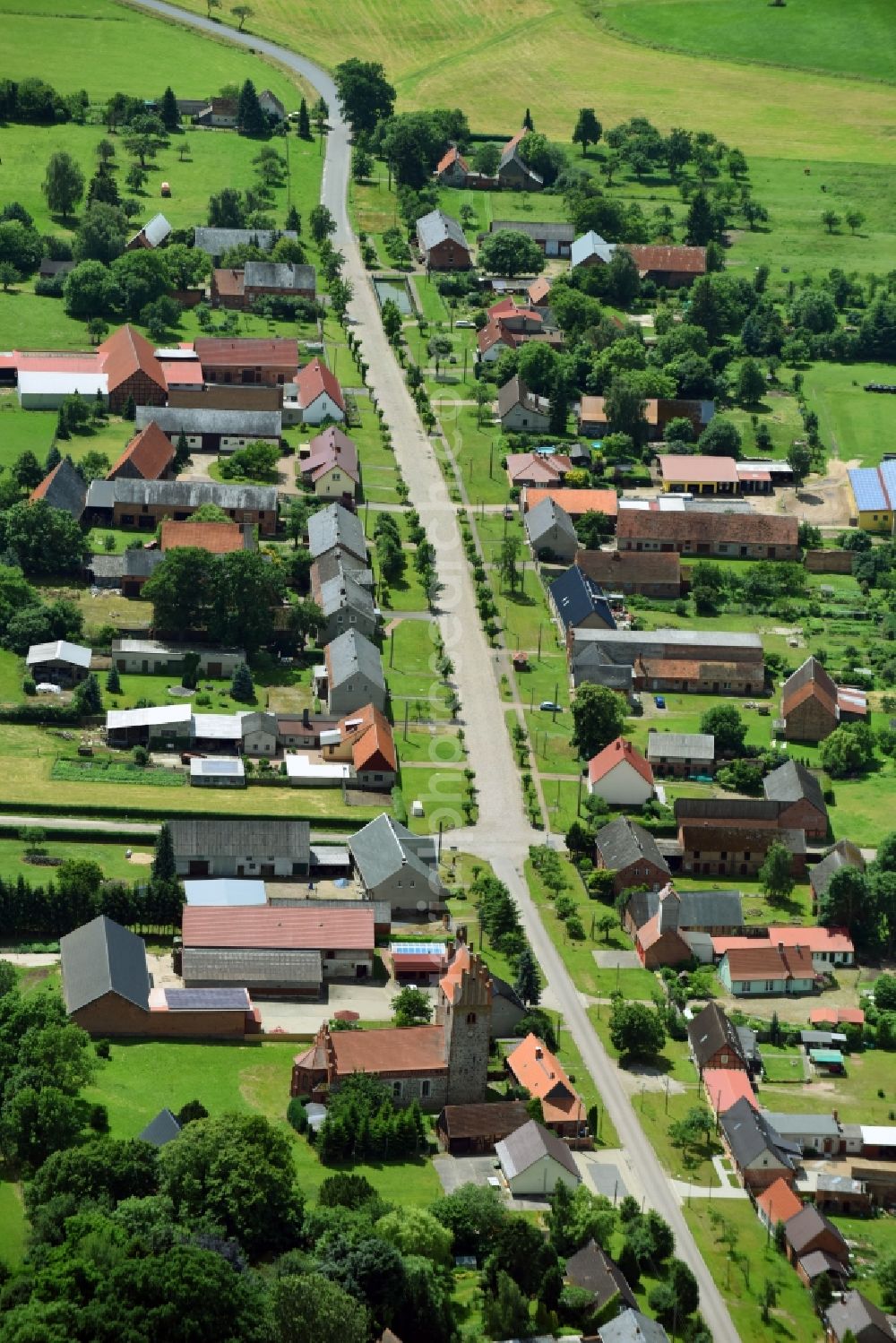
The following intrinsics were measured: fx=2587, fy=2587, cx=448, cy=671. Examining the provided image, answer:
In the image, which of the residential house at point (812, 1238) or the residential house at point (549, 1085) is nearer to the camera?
the residential house at point (812, 1238)

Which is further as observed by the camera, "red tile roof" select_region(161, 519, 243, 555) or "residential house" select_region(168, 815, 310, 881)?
"red tile roof" select_region(161, 519, 243, 555)

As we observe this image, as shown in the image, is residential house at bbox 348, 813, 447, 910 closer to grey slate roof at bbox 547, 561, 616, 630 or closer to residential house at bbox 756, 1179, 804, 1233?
residential house at bbox 756, 1179, 804, 1233

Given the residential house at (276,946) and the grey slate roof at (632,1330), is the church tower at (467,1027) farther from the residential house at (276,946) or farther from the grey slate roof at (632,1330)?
the grey slate roof at (632,1330)

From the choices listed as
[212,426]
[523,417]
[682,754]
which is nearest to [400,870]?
[682,754]

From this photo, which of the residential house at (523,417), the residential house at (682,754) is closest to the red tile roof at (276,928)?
Result: the residential house at (682,754)

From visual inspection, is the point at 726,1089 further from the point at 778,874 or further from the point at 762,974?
the point at 778,874

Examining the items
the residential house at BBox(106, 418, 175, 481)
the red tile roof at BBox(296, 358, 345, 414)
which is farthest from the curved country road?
the residential house at BBox(106, 418, 175, 481)
